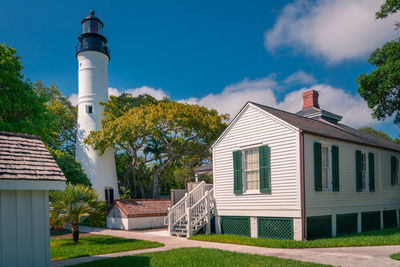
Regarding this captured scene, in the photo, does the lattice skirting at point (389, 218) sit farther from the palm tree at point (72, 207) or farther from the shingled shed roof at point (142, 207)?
the palm tree at point (72, 207)

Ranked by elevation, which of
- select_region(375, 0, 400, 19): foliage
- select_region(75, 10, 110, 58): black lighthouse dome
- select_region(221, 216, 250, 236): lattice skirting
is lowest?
select_region(221, 216, 250, 236): lattice skirting

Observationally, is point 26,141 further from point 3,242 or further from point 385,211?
point 385,211

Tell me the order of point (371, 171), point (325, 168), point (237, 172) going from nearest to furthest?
point (325, 168) < point (237, 172) < point (371, 171)

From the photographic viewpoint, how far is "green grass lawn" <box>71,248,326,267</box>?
29.2ft

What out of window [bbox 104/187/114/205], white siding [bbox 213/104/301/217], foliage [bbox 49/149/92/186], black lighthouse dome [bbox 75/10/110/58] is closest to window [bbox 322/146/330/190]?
white siding [bbox 213/104/301/217]

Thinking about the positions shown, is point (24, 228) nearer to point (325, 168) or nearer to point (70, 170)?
point (325, 168)

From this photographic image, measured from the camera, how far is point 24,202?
7.57m

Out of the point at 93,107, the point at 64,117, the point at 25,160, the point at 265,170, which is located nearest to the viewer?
the point at 25,160

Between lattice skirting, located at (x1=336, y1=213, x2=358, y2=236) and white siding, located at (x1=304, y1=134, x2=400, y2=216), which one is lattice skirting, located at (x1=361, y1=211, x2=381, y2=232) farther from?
lattice skirting, located at (x1=336, y1=213, x2=358, y2=236)

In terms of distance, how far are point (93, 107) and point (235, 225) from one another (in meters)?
17.5

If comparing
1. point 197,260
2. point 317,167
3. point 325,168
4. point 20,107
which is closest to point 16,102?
point 20,107

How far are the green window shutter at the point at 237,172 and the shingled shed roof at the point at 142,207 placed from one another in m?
7.02

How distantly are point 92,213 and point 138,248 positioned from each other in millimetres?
3292

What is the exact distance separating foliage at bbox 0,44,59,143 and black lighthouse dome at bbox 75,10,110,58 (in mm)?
7991
